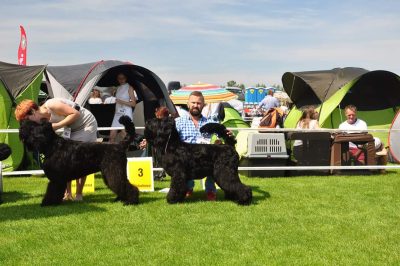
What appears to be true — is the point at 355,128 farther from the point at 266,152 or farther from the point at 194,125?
the point at 194,125

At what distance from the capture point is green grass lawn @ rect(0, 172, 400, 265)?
373 centimetres

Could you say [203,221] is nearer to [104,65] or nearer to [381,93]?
[104,65]

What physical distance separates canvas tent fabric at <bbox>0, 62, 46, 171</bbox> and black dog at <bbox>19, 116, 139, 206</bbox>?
3.26 metres

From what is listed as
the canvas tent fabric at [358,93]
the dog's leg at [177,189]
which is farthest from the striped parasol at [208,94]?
the dog's leg at [177,189]

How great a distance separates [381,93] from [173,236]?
8680 millimetres

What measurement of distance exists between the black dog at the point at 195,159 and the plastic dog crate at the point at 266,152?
8.36 ft

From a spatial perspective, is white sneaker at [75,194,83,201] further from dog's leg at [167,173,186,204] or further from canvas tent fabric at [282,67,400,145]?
canvas tent fabric at [282,67,400,145]

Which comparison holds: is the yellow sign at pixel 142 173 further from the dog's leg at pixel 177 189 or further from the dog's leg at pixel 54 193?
the dog's leg at pixel 54 193

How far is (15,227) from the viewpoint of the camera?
183 inches

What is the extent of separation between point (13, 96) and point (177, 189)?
4412 millimetres

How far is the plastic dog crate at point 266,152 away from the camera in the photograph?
26.6ft

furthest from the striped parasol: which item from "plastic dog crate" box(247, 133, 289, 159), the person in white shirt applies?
"plastic dog crate" box(247, 133, 289, 159)

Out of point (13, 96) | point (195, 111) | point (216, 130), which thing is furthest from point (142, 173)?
point (13, 96)

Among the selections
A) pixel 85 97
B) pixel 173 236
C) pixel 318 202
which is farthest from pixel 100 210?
pixel 85 97
